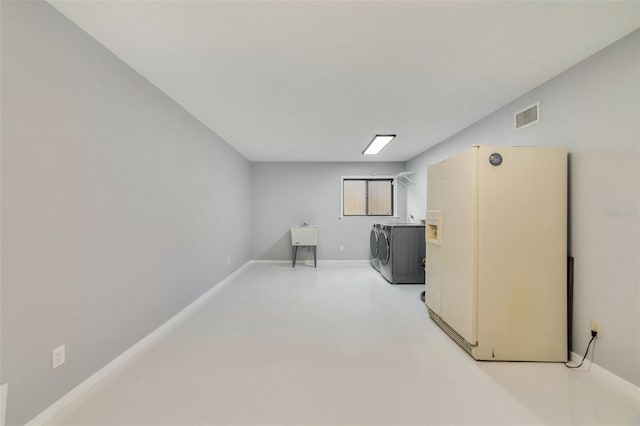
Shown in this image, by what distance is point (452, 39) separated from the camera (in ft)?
5.24

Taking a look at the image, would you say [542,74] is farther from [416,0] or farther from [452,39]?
[416,0]

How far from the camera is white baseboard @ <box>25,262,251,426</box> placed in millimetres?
1361

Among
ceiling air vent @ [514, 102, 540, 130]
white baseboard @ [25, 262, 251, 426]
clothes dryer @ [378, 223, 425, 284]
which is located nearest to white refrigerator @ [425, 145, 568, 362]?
ceiling air vent @ [514, 102, 540, 130]

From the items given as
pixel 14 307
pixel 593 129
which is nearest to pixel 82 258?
pixel 14 307

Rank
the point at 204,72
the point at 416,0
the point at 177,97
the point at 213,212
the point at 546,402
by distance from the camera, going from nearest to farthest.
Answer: the point at 416,0
the point at 546,402
the point at 204,72
the point at 177,97
the point at 213,212

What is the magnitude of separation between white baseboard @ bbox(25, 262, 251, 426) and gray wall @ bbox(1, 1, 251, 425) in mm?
47

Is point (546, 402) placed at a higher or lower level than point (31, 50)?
lower

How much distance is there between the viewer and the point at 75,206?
1.51 meters

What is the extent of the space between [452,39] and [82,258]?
2.77 m

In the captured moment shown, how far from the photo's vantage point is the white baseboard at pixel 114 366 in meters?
1.36

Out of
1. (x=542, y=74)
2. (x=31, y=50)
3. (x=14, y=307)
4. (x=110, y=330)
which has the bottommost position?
(x=110, y=330)

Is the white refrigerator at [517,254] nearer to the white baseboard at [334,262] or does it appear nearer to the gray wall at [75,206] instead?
the gray wall at [75,206]

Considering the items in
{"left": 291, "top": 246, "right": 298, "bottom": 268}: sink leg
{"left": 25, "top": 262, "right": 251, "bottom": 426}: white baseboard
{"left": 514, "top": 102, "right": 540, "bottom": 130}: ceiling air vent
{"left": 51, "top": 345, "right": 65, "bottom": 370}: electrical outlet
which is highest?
{"left": 514, "top": 102, "right": 540, "bottom": 130}: ceiling air vent

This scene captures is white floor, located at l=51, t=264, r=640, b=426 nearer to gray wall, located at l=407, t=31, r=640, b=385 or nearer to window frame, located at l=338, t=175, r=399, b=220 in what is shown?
gray wall, located at l=407, t=31, r=640, b=385
